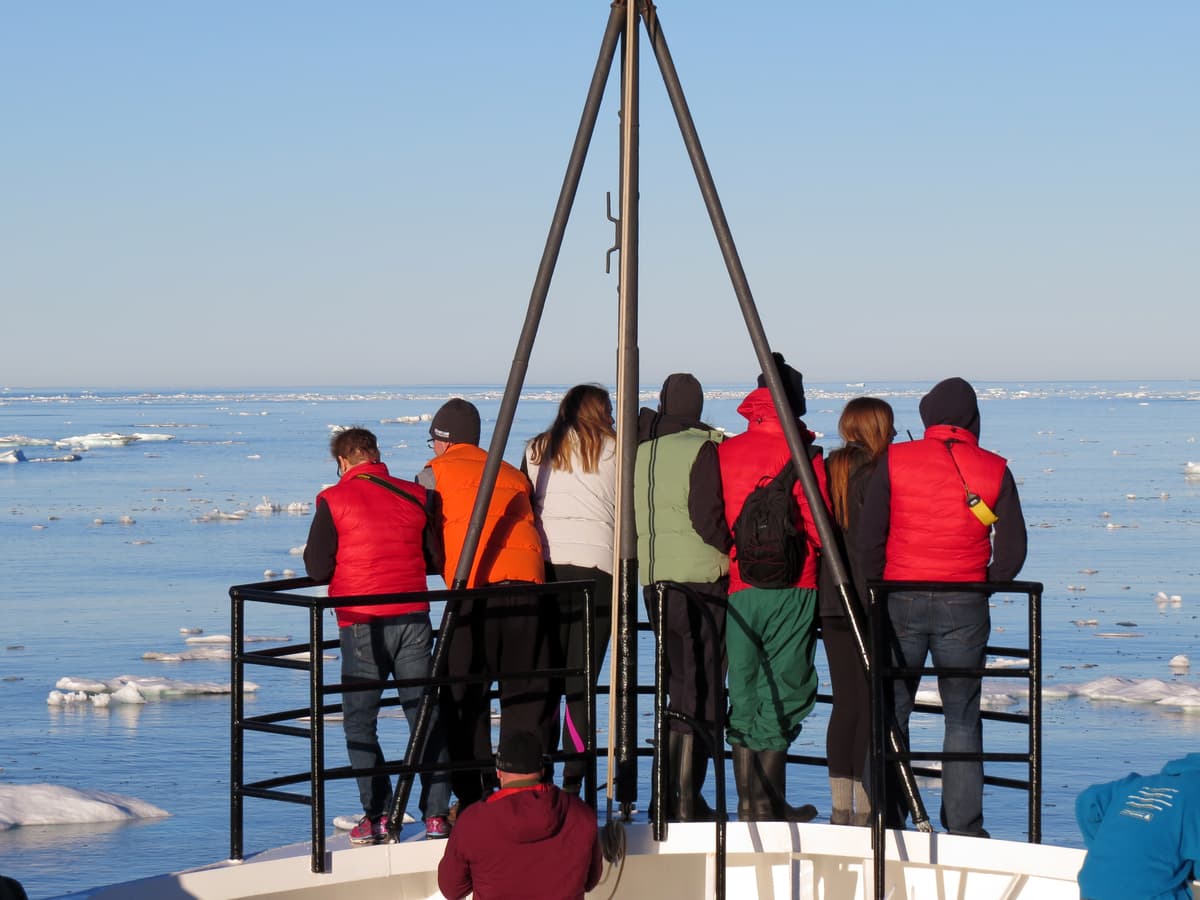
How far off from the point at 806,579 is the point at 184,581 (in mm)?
18785

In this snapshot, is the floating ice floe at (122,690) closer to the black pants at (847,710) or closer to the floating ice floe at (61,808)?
the floating ice floe at (61,808)

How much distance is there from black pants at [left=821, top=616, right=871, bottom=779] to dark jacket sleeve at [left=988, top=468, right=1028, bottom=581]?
0.49 metres

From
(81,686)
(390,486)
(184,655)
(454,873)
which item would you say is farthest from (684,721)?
(184,655)

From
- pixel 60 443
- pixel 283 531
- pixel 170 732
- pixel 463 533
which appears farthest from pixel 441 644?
pixel 60 443

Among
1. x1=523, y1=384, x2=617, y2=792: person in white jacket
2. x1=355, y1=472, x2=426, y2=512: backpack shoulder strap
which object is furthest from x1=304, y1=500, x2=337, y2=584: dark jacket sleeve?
x1=523, y1=384, x2=617, y2=792: person in white jacket

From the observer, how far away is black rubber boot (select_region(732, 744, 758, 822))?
4922 millimetres

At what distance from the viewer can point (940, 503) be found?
4699mm

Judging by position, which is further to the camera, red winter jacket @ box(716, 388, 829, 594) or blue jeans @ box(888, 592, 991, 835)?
red winter jacket @ box(716, 388, 829, 594)

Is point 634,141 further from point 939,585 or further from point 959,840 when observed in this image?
point 959,840

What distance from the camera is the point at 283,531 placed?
28.0 m

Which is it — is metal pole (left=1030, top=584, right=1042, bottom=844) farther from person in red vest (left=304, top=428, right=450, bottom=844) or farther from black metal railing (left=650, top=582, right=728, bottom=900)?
person in red vest (left=304, top=428, right=450, bottom=844)

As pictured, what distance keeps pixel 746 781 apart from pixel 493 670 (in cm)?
84

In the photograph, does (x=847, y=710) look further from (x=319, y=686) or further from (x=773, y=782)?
(x=319, y=686)

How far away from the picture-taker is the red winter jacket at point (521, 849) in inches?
153
